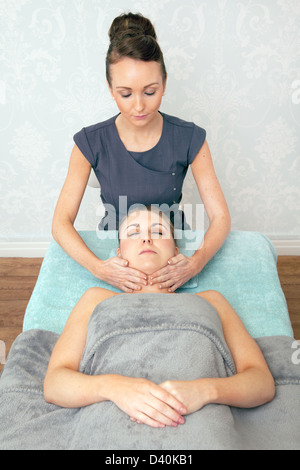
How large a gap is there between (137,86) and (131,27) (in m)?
0.23

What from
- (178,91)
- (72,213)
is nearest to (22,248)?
(72,213)

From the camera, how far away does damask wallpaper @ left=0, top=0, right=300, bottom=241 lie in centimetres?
229

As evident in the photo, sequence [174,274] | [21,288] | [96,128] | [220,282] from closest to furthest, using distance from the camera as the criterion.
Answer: [174,274], [220,282], [96,128], [21,288]

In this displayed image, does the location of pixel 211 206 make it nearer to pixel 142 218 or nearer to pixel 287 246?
pixel 142 218

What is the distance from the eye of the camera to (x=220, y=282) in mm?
1705

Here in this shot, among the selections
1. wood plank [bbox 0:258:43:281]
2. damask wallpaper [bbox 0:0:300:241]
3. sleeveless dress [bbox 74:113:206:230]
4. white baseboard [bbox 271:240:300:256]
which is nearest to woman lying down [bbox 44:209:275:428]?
sleeveless dress [bbox 74:113:206:230]

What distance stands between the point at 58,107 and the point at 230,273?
1.36 meters

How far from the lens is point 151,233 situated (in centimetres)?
153

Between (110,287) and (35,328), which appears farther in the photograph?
(110,287)

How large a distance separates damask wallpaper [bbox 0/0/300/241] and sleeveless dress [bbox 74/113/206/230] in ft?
2.33

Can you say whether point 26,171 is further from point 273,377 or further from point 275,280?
point 273,377

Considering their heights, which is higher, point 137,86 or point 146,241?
point 137,86

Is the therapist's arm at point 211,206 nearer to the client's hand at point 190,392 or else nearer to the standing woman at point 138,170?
the standing woman at point 138,170
